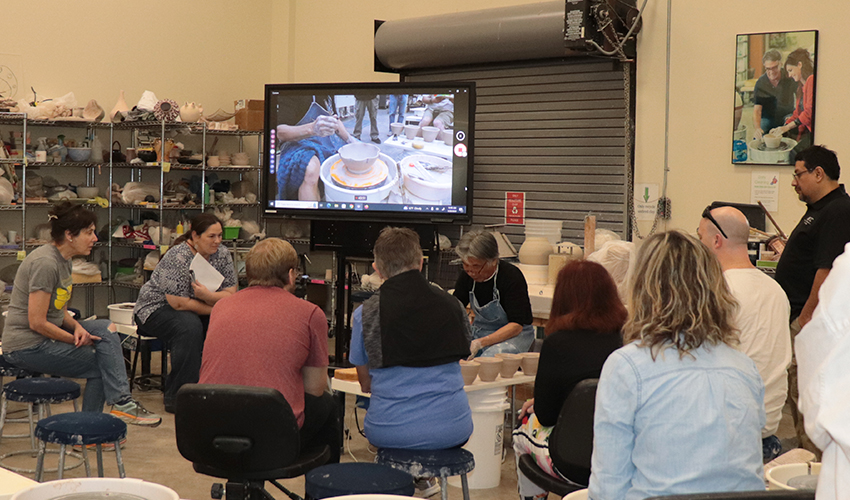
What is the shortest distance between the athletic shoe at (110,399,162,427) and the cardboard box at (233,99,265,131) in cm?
358

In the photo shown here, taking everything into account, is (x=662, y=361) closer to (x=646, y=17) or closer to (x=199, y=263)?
(x=199, y=263)

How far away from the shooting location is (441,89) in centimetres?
647

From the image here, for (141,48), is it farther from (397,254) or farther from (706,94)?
(397,254)

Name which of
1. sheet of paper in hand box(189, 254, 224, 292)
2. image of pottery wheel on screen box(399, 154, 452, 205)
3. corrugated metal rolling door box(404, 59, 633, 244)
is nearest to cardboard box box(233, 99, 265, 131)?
corrugated metal rolling door box(404, 59, 633, 244)

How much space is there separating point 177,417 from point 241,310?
0.48 meters

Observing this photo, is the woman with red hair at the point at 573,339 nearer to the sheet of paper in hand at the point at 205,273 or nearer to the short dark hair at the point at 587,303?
the short dark hair at the point at 587,303

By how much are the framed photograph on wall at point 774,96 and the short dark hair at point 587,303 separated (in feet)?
10.2

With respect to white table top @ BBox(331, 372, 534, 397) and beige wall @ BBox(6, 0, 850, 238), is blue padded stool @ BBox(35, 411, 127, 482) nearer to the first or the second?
white table top @ BBox(331, 372, 534, 397)

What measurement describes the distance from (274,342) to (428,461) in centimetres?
72

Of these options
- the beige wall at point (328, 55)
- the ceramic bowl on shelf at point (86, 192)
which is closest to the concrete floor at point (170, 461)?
the beige wall at point (328, 55)

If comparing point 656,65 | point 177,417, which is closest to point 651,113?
point 656,65

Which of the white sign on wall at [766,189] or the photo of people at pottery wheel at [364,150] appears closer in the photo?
the white sign on wall at [766,189]

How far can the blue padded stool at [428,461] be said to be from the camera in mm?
3031

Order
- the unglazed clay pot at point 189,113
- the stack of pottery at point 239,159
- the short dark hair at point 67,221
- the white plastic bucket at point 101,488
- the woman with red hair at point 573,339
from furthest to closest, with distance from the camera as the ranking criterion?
the stack of pottery at point 239,159, the unglazed clay pot at point 189,113, the short dark hair at point 67,221, the woman with red hair at point 573,339, the white plastic bucket at point 101,488
